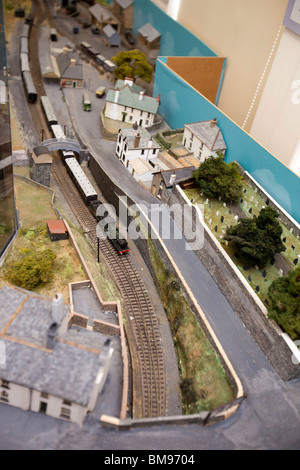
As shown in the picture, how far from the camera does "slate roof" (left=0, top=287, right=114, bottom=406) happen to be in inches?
1262

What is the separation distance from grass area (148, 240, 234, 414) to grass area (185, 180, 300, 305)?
7291 millimetres

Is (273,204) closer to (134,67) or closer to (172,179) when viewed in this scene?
(172,179)

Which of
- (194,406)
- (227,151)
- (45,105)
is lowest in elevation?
(194,406)

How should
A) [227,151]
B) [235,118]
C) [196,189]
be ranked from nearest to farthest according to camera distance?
1. [196,189]
2. [227,151]
3. [235,118]

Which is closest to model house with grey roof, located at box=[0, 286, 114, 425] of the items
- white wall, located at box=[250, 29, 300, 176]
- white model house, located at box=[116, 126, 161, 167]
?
white model house, located at box=[116, 126, 161, 167]

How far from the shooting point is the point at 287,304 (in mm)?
38594

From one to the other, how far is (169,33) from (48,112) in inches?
1168

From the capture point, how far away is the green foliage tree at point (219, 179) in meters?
52.8

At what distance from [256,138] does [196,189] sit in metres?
11.5

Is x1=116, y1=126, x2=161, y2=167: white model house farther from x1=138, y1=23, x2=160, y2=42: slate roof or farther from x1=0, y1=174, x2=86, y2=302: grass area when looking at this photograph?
x1=138, y1=23, x2=160, y2=42: slate roof

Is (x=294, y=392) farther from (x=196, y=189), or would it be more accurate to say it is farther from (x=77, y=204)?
(x=77, y=204)

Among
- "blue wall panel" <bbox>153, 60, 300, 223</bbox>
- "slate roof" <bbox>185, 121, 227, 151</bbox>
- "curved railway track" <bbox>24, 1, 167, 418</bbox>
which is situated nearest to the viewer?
"curved railway track" <bbox>24, 1, 167, 418</bbox>
